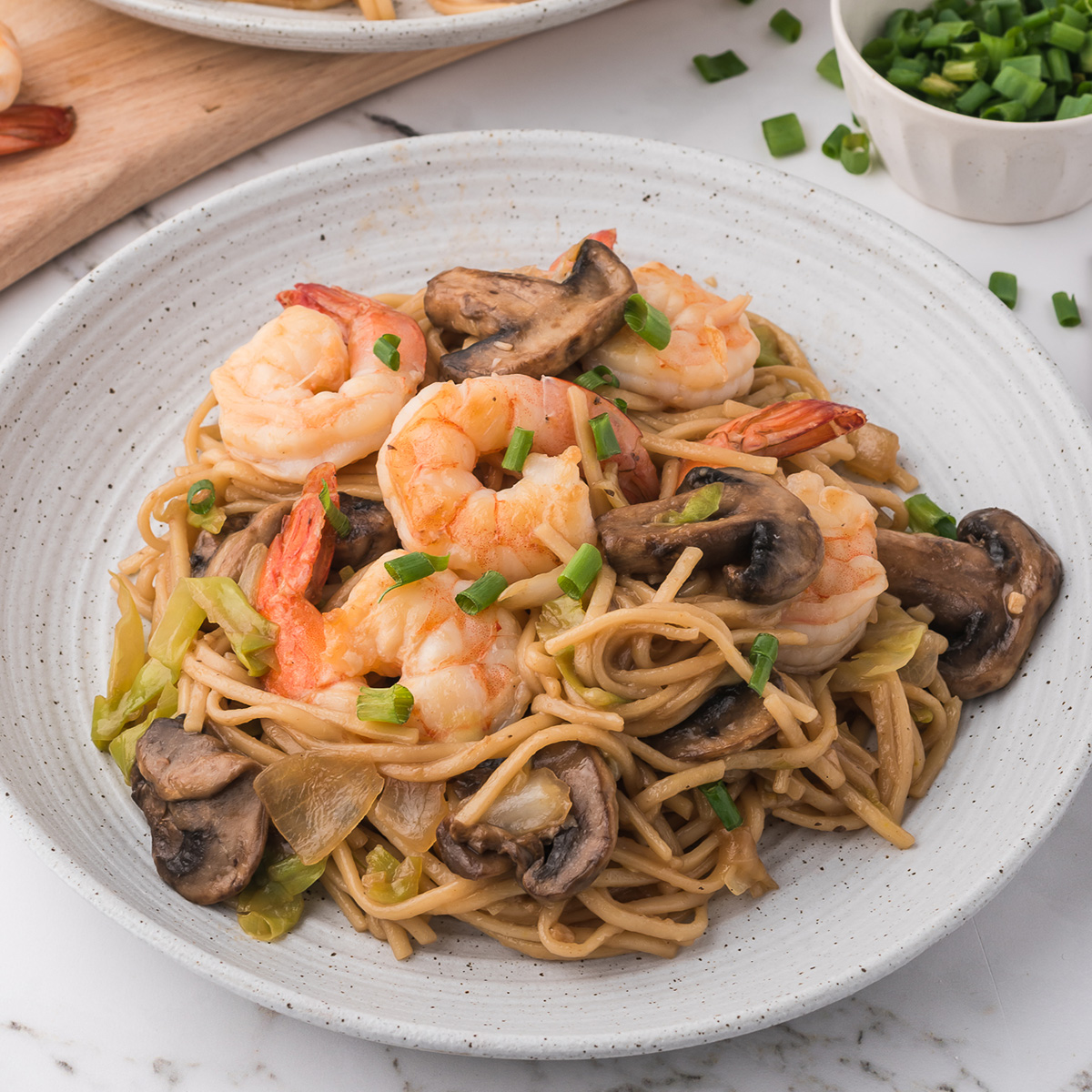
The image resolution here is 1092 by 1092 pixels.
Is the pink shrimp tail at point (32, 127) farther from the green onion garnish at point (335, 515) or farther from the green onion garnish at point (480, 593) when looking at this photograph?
the green onion garnish at point (480, 593)

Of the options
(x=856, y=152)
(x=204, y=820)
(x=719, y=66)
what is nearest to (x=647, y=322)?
(x=204, y=820)

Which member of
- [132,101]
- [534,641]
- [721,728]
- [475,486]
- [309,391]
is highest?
[132,101]

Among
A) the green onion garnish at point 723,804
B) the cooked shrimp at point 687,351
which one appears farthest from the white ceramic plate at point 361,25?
the green onion garnish at point 723,804

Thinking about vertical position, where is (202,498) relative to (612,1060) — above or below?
above

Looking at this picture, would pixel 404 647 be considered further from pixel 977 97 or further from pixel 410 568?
pixel 977 97

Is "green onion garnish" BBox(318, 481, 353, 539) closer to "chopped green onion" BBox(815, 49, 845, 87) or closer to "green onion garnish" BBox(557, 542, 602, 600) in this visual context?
"green onion garnish" BBox(557, 542, 602, 600)
